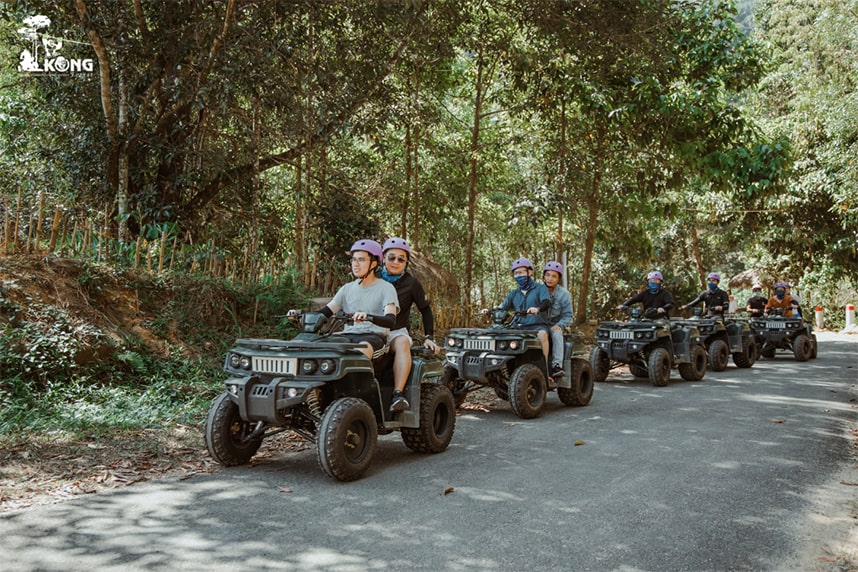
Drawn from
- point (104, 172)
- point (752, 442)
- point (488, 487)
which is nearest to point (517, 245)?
point (104, 172)

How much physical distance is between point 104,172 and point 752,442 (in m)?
10.8

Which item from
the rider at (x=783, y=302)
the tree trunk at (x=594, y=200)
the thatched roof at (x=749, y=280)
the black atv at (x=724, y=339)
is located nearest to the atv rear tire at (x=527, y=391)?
the black atv at (x=724, y=339)

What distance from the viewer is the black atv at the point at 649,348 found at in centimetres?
1214

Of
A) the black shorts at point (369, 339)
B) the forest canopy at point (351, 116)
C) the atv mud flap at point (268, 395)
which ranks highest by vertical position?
the forest canopy at point (351, 116)

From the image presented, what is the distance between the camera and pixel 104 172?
12500 mm

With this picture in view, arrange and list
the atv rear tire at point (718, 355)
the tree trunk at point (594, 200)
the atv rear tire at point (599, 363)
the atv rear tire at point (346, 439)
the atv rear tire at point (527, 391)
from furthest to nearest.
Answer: the tree trunk at point (594, 200) < the atv rear tire at point (718, 355) < the atv rear tire at point (599, 363) < the atv rear tire at point (527, 391) < the atv rear tire at point (346, 439)

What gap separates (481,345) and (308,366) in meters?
3.64

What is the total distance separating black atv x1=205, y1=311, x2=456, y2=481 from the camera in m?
5.61

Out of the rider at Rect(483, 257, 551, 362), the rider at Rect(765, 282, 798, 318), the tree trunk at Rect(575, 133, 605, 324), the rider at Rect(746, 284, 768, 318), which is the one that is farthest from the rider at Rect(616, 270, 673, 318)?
the rider at Rect(765, 282, 798, 318)

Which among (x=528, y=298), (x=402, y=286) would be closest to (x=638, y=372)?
(x=528, y=298)

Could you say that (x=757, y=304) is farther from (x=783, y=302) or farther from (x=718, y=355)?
(x=718, y=355)

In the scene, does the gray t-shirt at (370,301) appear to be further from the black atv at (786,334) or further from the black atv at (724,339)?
the black atv at (786,334)

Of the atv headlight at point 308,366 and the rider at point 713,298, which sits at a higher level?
the rider at point 713,298

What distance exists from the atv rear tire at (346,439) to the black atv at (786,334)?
14090mm
